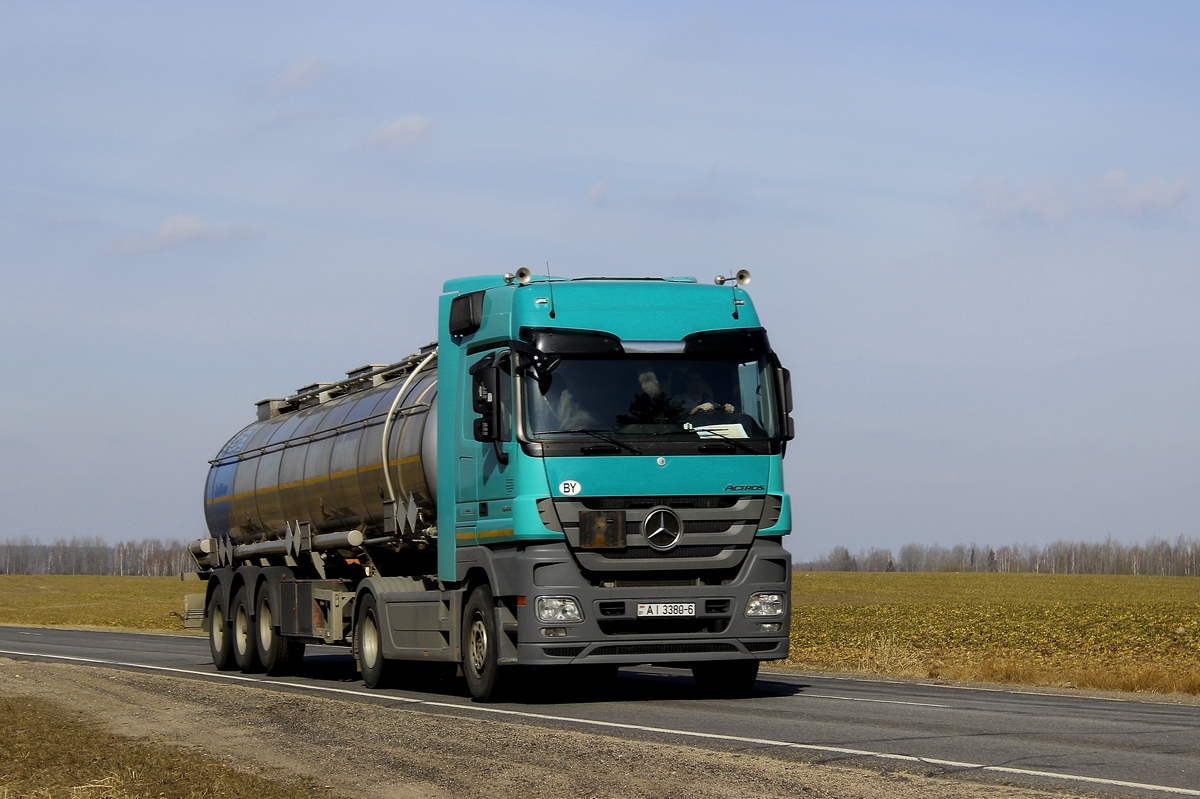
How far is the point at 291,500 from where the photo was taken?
832 inches

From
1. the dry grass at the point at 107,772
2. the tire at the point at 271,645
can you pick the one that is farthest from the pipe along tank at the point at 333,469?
the dry grass at the point at 107,772

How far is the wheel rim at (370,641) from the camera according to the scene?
58.3 ft

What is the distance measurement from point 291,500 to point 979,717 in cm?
1113

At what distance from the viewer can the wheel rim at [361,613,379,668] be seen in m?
17.8

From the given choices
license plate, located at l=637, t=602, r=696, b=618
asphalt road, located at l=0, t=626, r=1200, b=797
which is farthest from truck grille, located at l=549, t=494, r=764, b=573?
asphalt road, located at l=0, t=626, r=1200, b=797

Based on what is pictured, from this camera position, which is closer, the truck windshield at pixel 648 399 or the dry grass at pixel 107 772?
the dry grass at pixel 107 772

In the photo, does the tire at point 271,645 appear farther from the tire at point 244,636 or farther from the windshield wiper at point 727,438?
the windshield wiper at point 727,438

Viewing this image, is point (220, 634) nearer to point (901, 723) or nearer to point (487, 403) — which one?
point (487, 403)

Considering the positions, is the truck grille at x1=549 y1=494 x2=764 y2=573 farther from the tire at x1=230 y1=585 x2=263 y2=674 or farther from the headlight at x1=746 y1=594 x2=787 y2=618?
the tire at x1=230 y1=585 x2=263 y2=674

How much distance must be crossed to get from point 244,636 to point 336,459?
412 cm

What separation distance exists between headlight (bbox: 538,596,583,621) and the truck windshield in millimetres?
1438

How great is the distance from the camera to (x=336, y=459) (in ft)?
64.0

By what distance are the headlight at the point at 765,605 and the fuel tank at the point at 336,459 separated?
12.8 feet

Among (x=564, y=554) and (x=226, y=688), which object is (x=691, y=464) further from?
(x=226, y=688)
